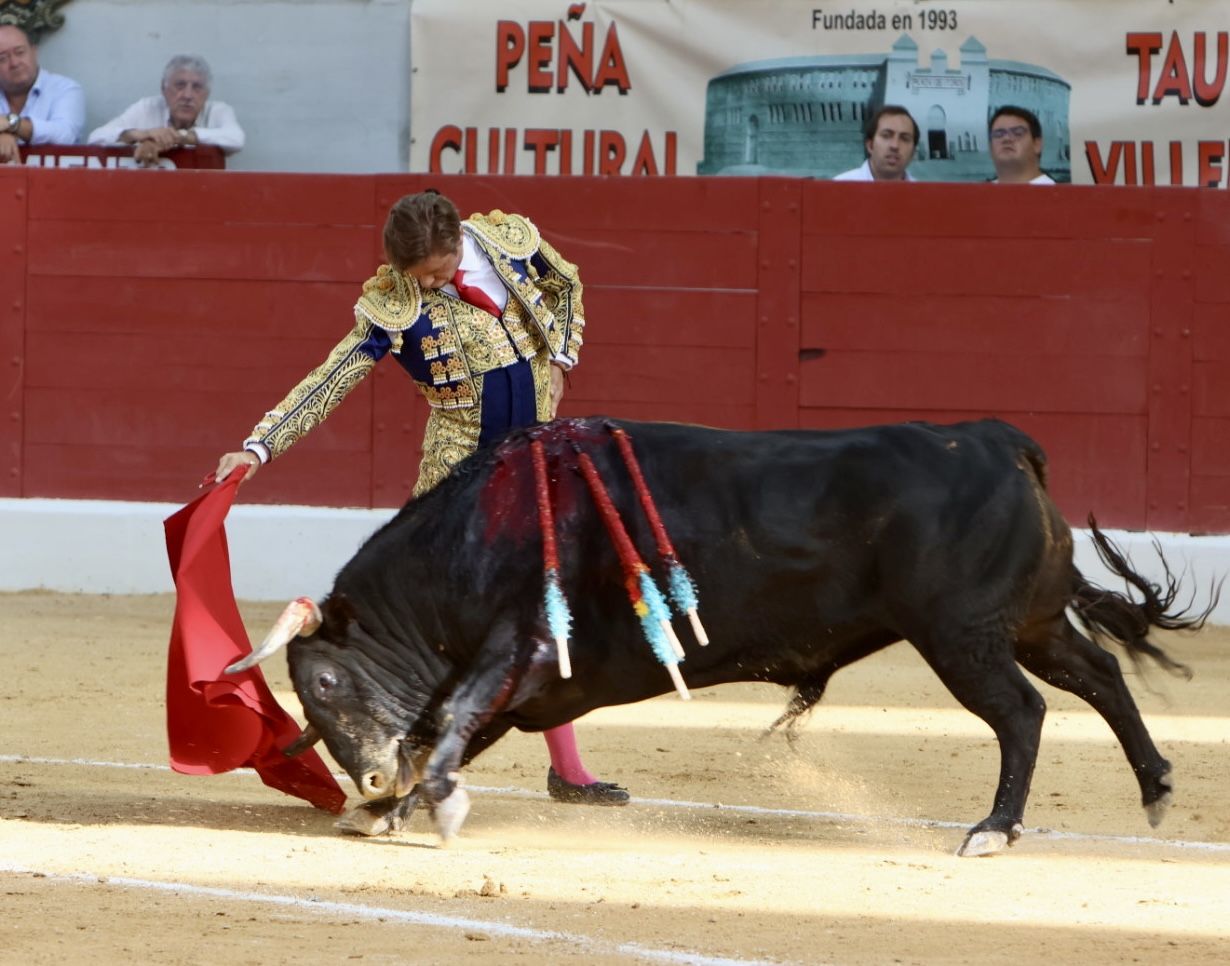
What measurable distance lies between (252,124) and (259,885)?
17.8 feet

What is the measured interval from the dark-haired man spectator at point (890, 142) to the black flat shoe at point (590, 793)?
3.32m

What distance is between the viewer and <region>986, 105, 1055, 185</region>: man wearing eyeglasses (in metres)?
7.07

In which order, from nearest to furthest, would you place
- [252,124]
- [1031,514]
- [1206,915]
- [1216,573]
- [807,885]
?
[1206,915] → [807,885] → [1031,514] → [1216,573] → [252,124]

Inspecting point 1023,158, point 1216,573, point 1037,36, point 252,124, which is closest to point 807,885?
point 1216,573

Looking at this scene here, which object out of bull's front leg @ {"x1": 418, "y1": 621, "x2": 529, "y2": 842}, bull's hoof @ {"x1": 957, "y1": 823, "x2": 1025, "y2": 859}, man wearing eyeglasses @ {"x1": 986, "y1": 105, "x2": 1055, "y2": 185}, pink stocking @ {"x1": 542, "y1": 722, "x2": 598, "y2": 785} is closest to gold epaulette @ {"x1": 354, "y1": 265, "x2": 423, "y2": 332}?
bull's front leg @ {"x1": 418, "y1": 621, "x2": 529, "y2": 842}

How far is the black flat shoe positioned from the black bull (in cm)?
30

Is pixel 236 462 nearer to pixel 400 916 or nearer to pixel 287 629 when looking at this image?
pixel 287 629

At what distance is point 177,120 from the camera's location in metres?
7.70

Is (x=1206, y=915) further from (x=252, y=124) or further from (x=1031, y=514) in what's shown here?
(x=252, y=124)

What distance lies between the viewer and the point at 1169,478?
6.80 metres

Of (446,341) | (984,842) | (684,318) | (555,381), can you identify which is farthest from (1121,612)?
(684,318)

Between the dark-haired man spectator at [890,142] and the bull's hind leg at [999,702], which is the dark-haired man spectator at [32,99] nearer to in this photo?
the dark-haired man spectator at [890,142]

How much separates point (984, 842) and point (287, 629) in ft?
4.34

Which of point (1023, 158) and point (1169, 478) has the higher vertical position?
point (1023, 158)
